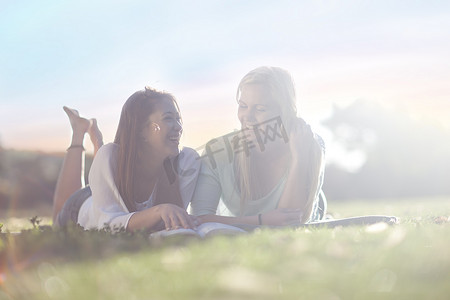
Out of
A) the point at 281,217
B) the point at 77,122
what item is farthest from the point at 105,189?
the point at 77,122

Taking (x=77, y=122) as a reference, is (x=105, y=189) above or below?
below

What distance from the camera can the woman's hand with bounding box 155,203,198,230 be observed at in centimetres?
421

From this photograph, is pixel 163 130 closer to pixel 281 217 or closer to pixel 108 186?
pixel 108 186

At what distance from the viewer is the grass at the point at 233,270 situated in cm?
186

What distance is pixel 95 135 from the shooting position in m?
8.14

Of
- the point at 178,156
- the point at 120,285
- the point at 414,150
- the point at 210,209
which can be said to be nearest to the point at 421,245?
the point at 120,285

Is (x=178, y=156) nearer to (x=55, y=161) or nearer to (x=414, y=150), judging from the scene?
(x=55, y=161)

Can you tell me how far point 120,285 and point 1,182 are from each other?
1468 cm

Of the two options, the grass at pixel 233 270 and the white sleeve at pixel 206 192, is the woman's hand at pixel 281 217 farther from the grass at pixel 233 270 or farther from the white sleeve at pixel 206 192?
the grass at pixel 233 270

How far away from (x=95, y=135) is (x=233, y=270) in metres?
6.53

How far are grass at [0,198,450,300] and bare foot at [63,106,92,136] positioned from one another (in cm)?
526

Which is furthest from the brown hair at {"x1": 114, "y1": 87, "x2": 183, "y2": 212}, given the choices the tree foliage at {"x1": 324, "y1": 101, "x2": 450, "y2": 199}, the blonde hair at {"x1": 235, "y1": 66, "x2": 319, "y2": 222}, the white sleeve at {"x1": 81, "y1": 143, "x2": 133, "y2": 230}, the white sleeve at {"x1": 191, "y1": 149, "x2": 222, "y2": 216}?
the tree foliage at {"x1": 324, "y1": 101, "x2": 450, "y2": 199}

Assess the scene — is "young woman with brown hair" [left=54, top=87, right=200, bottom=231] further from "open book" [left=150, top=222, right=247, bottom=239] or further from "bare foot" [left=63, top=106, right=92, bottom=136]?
"bare foot" [left=63, top=106, right=92, bottom=136]

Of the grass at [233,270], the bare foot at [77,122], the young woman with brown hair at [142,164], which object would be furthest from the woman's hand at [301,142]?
the bare foot at [77,122]
